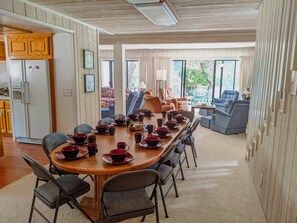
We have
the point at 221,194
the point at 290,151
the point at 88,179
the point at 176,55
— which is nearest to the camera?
the point at 290,151

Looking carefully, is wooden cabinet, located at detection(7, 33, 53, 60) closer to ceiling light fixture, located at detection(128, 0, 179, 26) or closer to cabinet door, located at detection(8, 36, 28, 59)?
cabinet door, located at detection(8, 36, 28, 59)

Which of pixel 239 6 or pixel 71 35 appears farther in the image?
pixel 71 35

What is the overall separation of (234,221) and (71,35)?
422 centimetres

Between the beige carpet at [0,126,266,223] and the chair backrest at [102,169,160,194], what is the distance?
34.3 inches

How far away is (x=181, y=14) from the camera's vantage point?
4254mm

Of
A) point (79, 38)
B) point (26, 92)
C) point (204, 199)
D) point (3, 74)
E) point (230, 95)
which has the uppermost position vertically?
point (79, 38)

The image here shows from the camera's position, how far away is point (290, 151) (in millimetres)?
1867

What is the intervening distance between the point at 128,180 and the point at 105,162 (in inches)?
13.1

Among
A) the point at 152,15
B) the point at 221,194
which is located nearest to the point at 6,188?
the point at 221,194

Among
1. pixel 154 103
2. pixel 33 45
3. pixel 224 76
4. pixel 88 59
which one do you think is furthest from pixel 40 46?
pixel 224 76

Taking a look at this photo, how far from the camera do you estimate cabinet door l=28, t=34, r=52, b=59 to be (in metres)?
4.72

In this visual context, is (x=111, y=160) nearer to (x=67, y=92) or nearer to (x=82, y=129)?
(x=82, y=129)

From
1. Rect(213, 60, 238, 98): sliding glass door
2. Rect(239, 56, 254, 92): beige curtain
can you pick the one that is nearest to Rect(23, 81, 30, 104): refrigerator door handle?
Rect(213, 60, 238, 98): sliding glass door

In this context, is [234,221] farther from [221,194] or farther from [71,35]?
[71,35]
